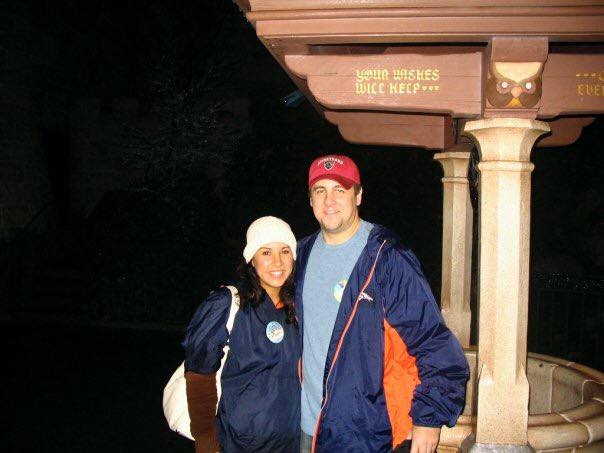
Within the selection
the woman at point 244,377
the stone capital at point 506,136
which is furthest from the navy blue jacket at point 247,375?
the stone capital at point 506,136

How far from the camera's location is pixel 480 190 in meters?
2.80

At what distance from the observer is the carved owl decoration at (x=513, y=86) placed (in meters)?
2.51

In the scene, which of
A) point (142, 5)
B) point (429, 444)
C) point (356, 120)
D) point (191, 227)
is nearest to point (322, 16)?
point (429, 444)

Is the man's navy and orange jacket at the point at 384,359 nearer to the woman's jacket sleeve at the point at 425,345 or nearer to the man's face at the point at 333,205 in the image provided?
the woman's jacket sleeve at the point at 425,345

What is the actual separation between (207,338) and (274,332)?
294mm

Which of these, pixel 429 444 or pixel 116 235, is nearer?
pixel 429 444

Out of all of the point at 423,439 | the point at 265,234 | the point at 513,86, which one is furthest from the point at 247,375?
the point at 513,86

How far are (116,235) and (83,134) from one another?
18.3 ft

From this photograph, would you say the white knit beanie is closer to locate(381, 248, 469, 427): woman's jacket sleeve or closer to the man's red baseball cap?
the man's red baseball cap

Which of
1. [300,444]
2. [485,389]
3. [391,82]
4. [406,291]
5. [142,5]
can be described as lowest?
[300,444]

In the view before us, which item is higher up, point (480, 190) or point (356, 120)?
point (356, 120)

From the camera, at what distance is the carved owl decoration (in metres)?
2.51

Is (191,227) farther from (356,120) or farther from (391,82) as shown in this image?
(391,82)

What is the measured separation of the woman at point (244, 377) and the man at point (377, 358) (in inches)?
3.7
